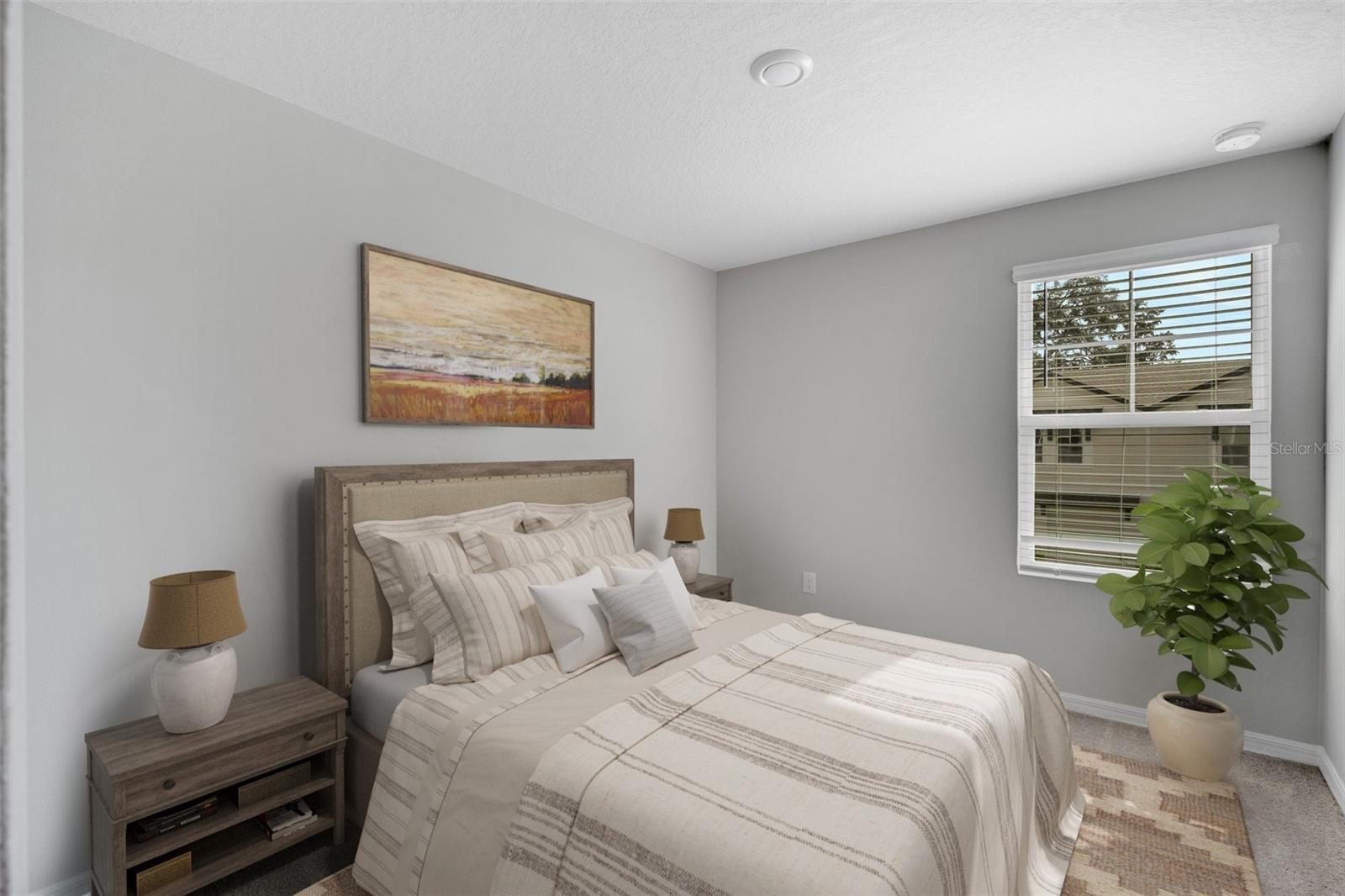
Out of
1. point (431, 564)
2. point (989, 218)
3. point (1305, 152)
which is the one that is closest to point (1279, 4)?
point (1305, 152)

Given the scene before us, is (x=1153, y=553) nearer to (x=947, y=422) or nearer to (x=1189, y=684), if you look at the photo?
(x=1189, y=684)

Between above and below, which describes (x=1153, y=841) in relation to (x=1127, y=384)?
below

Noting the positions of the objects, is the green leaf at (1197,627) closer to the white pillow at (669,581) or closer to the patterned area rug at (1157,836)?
the patterned area rug at (1157,836)

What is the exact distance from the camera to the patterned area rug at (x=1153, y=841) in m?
2.07

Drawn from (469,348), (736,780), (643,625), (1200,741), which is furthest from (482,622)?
(1200,741)

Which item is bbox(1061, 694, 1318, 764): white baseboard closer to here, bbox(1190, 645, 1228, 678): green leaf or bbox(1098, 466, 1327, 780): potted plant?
bbox(1098, 466, 1327, 780): potted plant

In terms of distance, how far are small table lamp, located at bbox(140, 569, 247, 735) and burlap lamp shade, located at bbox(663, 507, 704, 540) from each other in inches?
88.6

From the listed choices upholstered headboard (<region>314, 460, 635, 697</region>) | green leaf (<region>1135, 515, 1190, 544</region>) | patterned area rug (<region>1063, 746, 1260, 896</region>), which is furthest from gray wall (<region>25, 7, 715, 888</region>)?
green leaf (<region>1135, 515, 1190, 544</region>)

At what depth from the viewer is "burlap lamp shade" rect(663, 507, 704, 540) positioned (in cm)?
383

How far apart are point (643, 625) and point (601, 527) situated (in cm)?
87

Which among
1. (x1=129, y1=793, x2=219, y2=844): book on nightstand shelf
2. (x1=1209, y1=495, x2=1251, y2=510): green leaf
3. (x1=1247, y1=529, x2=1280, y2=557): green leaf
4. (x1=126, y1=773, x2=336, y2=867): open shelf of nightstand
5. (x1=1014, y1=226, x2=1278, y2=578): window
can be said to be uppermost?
(x1=1014, y1=226, x2=1278, y2=578): window

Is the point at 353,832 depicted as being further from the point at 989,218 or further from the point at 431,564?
the point at 989,218

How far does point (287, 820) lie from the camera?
7.00 feet

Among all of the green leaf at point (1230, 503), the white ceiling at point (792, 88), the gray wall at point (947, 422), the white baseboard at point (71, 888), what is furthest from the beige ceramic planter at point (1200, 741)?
the white baseboard at point (71, 888)
